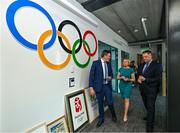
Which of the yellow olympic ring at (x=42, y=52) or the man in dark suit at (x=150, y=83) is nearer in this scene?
the yellow olympic ring at (x=42, y=52)

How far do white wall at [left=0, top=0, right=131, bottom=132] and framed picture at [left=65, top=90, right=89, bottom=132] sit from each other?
0.13m

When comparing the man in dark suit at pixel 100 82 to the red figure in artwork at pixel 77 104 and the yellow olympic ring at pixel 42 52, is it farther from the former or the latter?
the yellow olympic ring at pixel 42 52

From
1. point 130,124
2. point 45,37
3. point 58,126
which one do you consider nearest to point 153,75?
point 130,124

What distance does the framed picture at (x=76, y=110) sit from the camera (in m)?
2.23

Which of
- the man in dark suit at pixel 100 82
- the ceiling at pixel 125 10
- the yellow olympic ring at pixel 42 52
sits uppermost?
the ceiling at pixel 125 10

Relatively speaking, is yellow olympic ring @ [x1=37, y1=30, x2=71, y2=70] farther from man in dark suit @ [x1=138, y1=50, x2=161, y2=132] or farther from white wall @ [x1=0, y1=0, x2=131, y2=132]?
man in dark suit @ [x1=138, y1=50, x2=161, y2=132]

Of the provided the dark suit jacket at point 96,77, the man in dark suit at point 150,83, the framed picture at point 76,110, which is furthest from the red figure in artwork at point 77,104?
the man in dark suit at point 150,83

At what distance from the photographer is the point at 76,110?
240 centimetres

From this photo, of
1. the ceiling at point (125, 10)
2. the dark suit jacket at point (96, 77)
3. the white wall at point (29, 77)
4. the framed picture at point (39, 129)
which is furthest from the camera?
the ceiling at point (125, 10)

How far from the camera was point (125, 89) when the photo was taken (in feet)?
9.44

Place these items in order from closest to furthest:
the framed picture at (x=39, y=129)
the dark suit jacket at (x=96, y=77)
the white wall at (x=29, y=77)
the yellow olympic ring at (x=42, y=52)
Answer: the white wall at (x=29, y=77), the framed picture at (x=39, y=129), the yellow olympic ring at (x=42, y=52), the dark suit jacket at (x=96, y=77)

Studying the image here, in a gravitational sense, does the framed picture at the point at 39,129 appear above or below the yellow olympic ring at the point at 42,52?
below

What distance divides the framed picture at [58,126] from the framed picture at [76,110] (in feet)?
0.40

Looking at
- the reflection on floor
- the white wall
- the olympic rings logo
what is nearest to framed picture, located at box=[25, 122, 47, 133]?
the white wall
